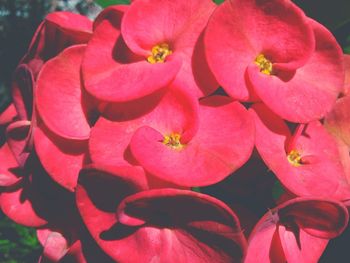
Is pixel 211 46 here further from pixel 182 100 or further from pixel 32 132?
pixel 32 132

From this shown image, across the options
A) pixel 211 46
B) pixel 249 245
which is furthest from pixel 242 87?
pixel 249 245

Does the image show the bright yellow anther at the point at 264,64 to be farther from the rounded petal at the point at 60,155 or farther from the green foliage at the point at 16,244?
the green foliage at the point at 16,244

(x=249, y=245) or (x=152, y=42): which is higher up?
(x=152, y=42)

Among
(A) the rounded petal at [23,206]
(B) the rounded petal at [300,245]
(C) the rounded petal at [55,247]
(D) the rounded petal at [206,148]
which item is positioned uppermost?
(D) the rounded petal at [206,148]

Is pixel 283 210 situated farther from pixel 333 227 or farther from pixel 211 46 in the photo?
pixel 211 46

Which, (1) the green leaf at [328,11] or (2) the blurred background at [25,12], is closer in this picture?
(1) the green leaf at [328,11]

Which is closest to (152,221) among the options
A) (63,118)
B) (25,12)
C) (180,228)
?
(180,228)

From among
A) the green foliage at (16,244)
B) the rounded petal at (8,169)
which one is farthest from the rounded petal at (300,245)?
the green foliage at (16,244)

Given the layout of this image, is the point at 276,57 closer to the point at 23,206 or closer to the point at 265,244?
the point at 265,244
